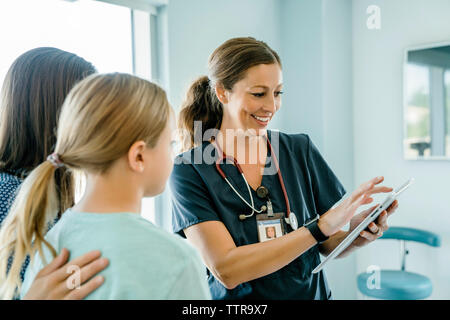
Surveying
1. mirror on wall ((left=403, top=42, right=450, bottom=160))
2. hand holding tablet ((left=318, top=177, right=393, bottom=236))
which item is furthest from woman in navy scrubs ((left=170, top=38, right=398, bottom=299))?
mirror on wall ((left=403, top=42, right=450, bottom=160))

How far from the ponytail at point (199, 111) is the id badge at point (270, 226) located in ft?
1.12

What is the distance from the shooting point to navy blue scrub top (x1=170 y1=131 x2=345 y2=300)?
1133 millimetres

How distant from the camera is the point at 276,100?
4.06 ft

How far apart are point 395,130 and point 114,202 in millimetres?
2344

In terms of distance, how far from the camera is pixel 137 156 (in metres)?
0.74

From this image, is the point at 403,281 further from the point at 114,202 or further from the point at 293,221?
the point at 114,202

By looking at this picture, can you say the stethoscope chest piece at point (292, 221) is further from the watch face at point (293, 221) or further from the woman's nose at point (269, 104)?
the woman's nose at point (269, 104)

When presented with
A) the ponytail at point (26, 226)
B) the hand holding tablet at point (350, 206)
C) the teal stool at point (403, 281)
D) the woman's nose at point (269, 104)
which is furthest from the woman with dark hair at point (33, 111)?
the teal stool at point (403, 281)

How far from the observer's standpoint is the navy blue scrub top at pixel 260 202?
3.72 feet

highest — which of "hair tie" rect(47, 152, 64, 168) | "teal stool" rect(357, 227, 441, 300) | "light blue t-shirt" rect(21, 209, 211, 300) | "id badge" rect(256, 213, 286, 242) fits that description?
"hair tie" rect(47, 152, 64, 168)

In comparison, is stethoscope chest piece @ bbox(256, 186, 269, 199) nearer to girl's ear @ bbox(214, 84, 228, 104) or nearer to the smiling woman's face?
the smiling woman's face

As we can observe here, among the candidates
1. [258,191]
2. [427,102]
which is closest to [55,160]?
[258,191]

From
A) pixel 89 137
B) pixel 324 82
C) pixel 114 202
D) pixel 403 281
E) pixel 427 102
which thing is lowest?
pixel 403 281
